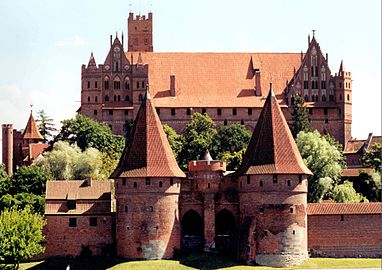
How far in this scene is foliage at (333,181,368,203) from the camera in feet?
303

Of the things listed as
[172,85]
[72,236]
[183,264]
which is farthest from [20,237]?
[172,85]

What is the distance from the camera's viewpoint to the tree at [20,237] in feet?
250

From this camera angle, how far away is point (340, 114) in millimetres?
120312

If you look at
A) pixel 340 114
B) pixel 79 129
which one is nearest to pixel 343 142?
pixel 340 114

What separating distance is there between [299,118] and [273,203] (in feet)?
125

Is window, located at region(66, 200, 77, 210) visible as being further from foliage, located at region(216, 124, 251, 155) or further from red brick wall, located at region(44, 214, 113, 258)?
foliage, located at region(216, 124, 251, 155)

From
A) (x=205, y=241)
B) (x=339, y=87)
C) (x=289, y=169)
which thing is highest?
(x=339, y=87)

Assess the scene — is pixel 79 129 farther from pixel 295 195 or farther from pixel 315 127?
pixel 295 195

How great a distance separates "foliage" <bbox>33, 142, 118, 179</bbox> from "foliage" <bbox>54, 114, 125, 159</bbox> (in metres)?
6.54

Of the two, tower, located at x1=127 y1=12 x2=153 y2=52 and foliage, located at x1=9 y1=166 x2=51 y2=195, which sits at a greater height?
tower, located at x1=127 y1=12 x2=153 y2=52

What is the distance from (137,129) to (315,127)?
43.0 m

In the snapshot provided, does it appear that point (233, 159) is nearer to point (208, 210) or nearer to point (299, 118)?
point (299, 118)

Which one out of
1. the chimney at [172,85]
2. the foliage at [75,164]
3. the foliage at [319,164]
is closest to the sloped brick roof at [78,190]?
the foliage at [75,164]

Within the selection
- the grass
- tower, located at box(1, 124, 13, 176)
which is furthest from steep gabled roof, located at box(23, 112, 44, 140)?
the grass
